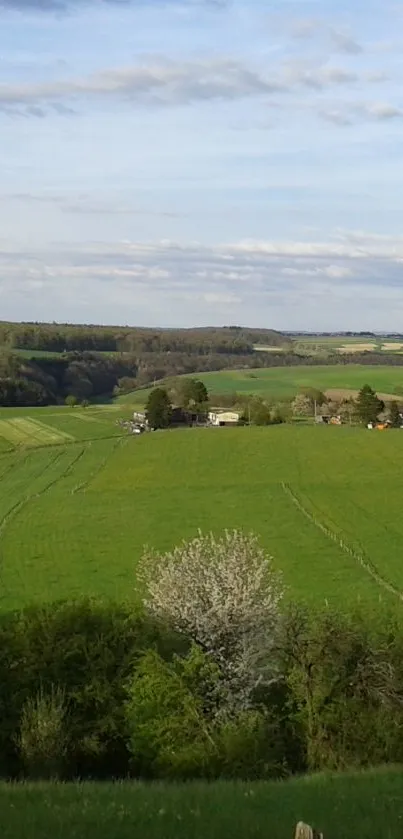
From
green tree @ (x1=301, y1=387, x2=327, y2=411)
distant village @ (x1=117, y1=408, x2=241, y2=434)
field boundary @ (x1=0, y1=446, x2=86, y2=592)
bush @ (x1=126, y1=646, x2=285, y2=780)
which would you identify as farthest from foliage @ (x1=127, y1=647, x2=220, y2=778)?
green tree @ (x1=301, y1=387, x2=327, y2=411)

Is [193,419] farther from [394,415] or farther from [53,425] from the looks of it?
[394,415]

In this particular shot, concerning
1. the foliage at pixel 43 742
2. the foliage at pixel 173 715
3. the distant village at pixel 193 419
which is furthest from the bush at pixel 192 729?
the distant village at pixel 193 419

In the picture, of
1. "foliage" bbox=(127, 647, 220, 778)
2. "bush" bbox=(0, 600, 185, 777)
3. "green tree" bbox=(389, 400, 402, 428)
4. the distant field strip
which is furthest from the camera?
"green tree" bbox=(389, 400, 402, 428)

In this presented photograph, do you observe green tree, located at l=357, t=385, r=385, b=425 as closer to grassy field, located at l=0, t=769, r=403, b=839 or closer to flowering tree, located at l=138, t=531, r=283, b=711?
flowering tree, located at l=138, t=531, r=283, b=711

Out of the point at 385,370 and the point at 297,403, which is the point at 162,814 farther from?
the point at 385,370

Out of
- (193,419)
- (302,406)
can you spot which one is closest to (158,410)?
(193,419)

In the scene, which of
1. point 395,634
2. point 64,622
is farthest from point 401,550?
point 64,622
